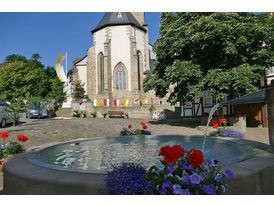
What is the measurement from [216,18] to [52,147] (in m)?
10.9

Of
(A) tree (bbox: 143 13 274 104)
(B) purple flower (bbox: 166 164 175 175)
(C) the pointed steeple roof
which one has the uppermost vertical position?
(C) the pointed steeple roof

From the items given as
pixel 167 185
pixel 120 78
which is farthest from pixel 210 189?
pixel 120 78

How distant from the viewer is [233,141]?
20.3 ft

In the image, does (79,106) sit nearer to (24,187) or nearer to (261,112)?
(261,112)

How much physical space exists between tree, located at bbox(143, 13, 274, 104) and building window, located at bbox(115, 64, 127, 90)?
1615cm

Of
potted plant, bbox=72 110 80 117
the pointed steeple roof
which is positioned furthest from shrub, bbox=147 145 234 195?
the pointed steeple roof

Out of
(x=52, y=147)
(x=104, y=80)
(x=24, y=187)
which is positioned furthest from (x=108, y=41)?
(x=24, y=187)

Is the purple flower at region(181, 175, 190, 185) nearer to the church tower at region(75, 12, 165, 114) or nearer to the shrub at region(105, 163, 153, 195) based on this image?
the shrub at region(105, 163, 153, 195)

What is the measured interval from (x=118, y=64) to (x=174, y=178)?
28987mm

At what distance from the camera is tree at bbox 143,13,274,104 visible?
10.9 meters

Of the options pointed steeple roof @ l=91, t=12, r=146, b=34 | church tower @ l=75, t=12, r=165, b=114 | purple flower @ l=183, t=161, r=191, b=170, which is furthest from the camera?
pointed steeple roof @ l=91, t=12, r=146, b=34

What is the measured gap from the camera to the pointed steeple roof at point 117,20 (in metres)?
30.3

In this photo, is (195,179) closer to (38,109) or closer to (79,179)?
(79,179)

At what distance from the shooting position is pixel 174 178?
7.41ft
